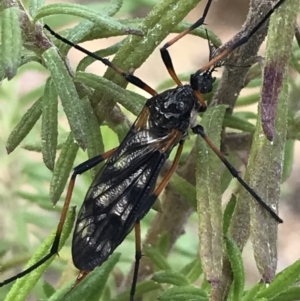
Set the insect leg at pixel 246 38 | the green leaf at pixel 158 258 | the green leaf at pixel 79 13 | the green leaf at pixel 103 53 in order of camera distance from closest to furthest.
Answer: the insect leg at pixel 246 38 < the green leaf at pixel 79 13 < the green leaf at pixel 103 53 < the green leaf at pixel 158 258

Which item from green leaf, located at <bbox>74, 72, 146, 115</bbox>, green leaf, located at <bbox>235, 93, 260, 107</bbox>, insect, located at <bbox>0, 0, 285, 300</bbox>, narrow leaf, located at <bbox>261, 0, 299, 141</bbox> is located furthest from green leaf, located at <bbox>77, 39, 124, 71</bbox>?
green leaf, located at <bbox>235, 93, 260, 107</bbox>

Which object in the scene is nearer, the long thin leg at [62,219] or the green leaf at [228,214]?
the long thin leg at [62,219]

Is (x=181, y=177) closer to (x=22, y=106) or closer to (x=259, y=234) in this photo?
(x=259, y=234)

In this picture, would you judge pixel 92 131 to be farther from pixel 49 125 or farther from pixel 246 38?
pixel 246 38

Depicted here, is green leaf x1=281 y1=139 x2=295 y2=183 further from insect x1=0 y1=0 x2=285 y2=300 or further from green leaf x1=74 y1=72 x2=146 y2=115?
green leaf x1=74 y1=72 x2=146 y2=115

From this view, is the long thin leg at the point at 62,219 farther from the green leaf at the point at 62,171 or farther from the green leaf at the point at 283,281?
the green leaf at the point at 283,281

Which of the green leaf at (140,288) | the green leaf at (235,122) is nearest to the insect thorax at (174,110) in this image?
the green leaf at (235,122)

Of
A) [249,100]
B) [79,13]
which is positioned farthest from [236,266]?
[249,100]
